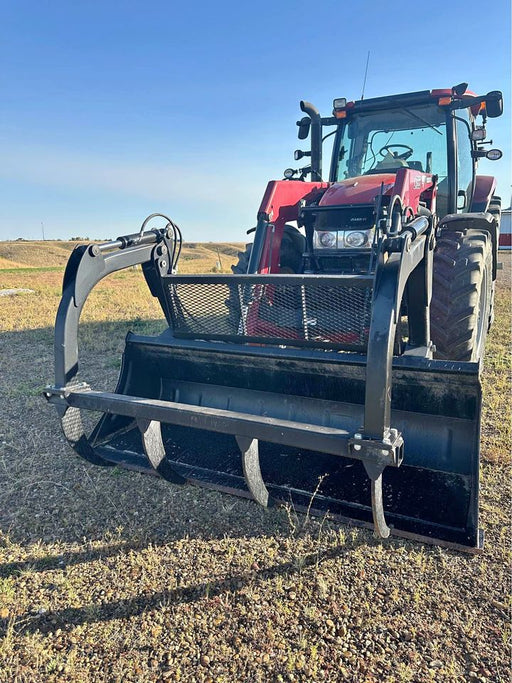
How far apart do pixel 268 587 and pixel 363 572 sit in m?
0.47

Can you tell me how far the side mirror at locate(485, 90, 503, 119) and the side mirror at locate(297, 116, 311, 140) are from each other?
5.78ft

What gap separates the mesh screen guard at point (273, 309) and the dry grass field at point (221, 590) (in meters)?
1.07

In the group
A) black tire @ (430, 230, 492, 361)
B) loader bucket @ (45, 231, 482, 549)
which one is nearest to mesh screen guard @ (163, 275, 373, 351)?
loader bucket @ (45, 231, 482, 549)

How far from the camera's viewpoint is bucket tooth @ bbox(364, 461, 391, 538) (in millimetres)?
1956

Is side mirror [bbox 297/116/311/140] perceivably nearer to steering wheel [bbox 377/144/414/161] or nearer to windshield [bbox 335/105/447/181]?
windshield [bbox 335/105/447/181]

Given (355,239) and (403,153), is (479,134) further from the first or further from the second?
(355,239)

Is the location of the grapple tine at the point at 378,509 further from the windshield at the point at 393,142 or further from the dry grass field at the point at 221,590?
the windshield at the point at 393,142

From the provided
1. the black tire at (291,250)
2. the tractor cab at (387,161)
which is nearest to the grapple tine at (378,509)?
the tractor cab at (387,161)

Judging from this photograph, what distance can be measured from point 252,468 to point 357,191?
261cm

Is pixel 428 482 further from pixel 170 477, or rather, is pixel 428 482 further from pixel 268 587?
pixel 170 477

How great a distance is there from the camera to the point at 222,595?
7.08ft

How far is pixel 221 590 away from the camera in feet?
7.18

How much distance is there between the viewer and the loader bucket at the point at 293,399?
212 centimetres

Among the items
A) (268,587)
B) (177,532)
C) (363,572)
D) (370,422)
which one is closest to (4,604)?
(177,532)
